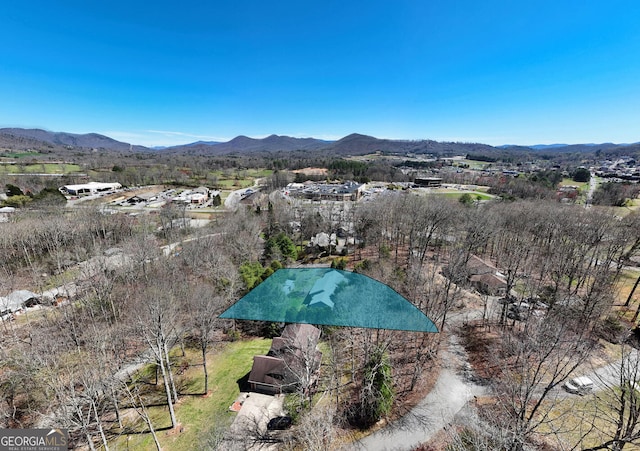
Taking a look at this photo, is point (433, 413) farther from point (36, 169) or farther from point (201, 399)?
point (36, 169)

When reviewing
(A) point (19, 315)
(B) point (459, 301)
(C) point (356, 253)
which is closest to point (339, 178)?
(C) point (356, 253)

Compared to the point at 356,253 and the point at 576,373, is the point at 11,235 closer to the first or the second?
the point at 356,253

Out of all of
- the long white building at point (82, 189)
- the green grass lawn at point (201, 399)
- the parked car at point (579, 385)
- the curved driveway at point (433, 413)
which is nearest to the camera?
the curved driveway at point (433, 413)

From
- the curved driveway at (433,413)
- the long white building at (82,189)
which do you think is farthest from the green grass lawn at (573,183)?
the long white building at (82,189)

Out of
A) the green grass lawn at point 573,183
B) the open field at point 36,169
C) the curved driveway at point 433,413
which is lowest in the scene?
the curved driveway at point 433,413

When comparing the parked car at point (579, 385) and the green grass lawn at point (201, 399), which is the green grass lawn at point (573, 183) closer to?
the parked car at point (579, 385)
